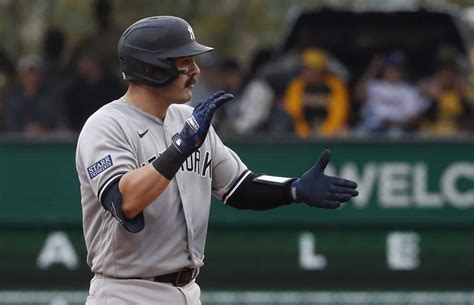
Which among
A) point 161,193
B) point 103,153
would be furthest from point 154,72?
point 161,193

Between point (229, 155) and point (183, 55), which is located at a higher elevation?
point (183, 55)

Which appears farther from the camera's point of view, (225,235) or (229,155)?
(225,235)

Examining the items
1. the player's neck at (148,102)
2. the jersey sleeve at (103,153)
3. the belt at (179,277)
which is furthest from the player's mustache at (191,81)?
the belt at (179,277)

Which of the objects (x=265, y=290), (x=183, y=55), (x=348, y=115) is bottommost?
(x=265, y=290)

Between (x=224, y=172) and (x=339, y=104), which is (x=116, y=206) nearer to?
Result: (x=224, y=172)

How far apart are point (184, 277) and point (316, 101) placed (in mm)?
4798

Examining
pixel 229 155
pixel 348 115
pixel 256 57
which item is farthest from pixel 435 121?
pixel 229 155

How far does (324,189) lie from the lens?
5418 mm

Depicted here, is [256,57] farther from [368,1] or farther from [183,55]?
[183,55]

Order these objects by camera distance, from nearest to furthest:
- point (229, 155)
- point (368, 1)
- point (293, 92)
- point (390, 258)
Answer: point (229, 155), point (390, 258), point (293, 92), point (368, 1)

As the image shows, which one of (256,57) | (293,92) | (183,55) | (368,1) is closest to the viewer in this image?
(183,55)

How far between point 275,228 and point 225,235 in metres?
0.34

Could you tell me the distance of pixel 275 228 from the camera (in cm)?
930

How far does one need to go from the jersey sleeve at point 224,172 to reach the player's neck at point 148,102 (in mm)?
341
